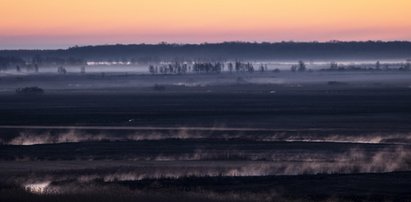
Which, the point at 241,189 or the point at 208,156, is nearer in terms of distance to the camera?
the point at 241,189

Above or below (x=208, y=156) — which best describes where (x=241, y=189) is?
above

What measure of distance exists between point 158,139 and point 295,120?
14.8 m

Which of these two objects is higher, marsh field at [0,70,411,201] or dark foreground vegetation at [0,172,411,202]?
dark foreground vegetation at [0,172,411,202]

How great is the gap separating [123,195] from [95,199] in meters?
0.85

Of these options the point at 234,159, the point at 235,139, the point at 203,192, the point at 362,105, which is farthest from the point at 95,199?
the point at 362,105

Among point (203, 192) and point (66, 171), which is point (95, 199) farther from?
point (66, 171)

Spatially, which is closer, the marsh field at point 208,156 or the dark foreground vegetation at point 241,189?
the dark foreground vegetation at point 241,189

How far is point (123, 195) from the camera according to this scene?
28.8 meters

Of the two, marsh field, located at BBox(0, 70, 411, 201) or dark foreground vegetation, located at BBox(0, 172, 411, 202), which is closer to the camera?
dark foreground vegetation, located at BBox(0, 172, 411, 202)

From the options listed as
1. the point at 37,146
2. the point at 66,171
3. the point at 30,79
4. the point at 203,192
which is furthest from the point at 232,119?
the point at 30,79

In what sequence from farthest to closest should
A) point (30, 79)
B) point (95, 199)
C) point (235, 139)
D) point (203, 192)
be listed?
point (30, 79) → point (235, 139) → point (203, 192) → point (95, 199)

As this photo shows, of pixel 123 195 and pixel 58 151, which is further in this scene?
pixel 58 151

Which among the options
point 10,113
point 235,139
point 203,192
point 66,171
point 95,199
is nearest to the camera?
point 95,199

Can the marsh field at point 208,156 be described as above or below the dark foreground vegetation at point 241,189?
below
